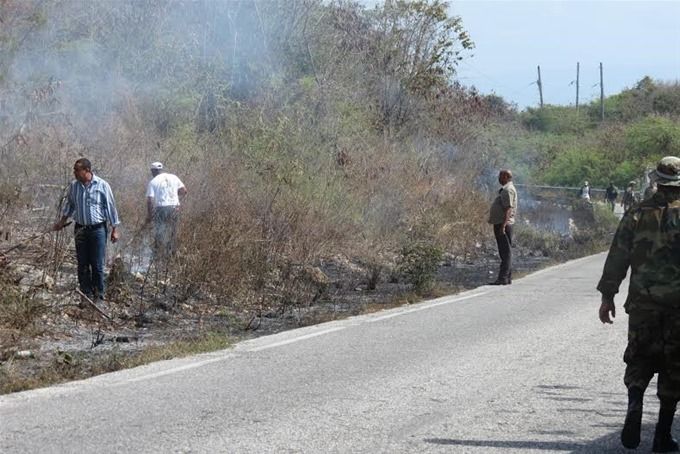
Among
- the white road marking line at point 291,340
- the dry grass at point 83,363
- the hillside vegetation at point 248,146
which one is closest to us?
the dry grass at point 83,363

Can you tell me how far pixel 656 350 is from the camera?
7.01 metres

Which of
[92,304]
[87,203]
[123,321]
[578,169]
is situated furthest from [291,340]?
[578,169]

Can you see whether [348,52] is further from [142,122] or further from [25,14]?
[25,14]

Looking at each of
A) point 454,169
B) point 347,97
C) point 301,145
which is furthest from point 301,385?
point 454,169

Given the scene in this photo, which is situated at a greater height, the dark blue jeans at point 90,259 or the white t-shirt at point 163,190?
the white t-shirt at point 163,190

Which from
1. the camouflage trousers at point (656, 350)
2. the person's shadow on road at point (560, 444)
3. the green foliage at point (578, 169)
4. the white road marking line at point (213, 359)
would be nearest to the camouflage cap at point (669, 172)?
the camouflage trousers at point (656, 350)

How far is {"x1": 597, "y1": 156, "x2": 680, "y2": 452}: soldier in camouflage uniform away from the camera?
695 cm

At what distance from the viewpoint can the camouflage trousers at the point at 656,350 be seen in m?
→ 6.94

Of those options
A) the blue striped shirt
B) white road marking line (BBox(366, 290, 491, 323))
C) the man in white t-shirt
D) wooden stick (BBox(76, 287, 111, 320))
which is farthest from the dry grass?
the man in white t-shirt

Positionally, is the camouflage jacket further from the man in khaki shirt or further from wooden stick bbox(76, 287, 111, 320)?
the man in khaki shirt

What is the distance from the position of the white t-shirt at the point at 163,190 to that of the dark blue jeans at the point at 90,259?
338cm

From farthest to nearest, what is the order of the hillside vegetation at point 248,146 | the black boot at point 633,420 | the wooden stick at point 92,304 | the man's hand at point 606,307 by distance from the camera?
the hillside vegetation at point 248,146 < the wooden stick at point 92,304 < the man's hand at point 606,307 < the black boot at point 633,420

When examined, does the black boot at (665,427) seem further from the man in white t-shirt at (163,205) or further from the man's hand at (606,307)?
the man in white t-shirt at (163,205)

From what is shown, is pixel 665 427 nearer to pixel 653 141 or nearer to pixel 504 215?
pixel 504 215
